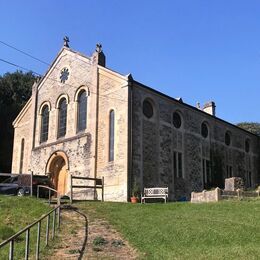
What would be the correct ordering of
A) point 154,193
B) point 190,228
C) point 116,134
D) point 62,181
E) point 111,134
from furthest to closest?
point 62,181
point 111,134
point 116,134
point 154,193
point 190,228

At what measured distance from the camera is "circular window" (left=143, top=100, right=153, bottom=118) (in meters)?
29.4

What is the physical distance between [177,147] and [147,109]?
12.3 feet

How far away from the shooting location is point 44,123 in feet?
115

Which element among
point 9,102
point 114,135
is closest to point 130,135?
point 114,135

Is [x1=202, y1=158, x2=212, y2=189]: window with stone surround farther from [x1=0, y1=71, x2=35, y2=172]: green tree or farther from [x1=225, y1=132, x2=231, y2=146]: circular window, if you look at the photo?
[x1=0, y1=71, x2=35, y2=172]: green tree

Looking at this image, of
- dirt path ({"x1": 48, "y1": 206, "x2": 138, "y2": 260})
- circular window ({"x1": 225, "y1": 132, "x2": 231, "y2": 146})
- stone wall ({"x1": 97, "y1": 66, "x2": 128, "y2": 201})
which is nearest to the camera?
dirt path ({"x1": 48, "y1": 206, "x2": 138, "y2": 260})

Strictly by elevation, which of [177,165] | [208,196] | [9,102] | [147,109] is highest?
[9,102]

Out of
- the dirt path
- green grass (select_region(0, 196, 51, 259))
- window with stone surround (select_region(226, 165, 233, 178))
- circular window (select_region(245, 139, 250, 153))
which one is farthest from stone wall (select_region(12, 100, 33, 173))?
circular window (select_region(245, 139, 250, 153))

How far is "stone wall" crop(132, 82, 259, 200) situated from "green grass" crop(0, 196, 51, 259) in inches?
341

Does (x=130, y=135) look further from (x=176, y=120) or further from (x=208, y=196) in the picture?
(x=208, y=196)

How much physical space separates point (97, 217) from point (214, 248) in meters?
6.86

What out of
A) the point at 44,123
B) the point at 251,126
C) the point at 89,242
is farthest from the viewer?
the point at 251,126

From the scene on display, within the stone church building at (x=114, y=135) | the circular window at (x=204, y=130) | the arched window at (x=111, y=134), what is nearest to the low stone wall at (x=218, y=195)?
the stone church building at (x=114, y=135)

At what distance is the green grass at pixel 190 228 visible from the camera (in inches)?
457
